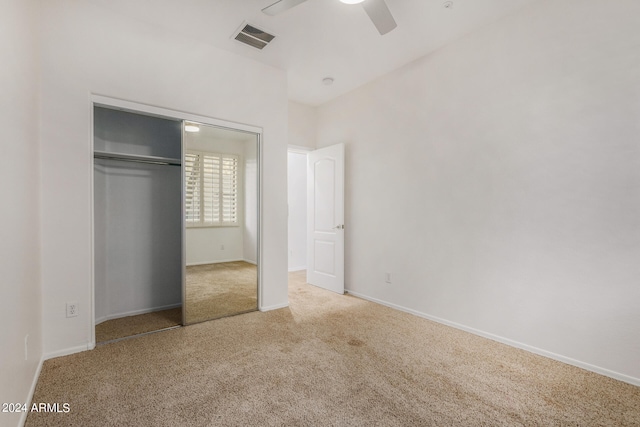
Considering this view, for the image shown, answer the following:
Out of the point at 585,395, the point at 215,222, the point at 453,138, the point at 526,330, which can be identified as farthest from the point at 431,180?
the point at 215,222

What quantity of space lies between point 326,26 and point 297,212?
3936mm

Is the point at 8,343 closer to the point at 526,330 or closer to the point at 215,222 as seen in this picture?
the point at 215,222

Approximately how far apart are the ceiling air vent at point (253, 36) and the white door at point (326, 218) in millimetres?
1712

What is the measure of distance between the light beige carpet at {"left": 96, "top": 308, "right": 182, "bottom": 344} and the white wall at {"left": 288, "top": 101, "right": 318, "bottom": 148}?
9.49ft

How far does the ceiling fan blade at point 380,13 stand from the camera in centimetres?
204

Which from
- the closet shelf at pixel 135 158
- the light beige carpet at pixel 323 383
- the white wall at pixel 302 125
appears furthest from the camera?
the white wall at pixel 302 125

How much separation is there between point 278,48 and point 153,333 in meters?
3.17

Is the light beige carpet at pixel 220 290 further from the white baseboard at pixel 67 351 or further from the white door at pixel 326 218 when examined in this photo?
the white door at pixel 326 218

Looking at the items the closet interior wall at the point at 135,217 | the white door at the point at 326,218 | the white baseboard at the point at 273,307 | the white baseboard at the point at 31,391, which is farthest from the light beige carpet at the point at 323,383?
the white door at the point at 326,218

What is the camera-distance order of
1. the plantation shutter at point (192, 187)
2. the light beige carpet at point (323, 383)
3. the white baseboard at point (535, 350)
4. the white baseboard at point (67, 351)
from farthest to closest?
the plantation shutter at point (192, 187) → the white baseboard at point (67, 351) → the white baseboard at point (535, 350) → the light beige carpet at point (323, 383)

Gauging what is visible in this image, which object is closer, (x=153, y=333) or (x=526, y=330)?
(x=526, y=330)

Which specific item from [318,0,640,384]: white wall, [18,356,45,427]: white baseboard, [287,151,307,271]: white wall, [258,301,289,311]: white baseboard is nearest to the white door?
[318,0,640,384]: white wall

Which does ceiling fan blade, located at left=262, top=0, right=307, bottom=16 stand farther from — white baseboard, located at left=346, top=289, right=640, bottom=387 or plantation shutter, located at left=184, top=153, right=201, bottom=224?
white baseboard, located at left=346, top=289, right=640, bottom=387

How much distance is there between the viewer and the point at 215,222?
323cm
